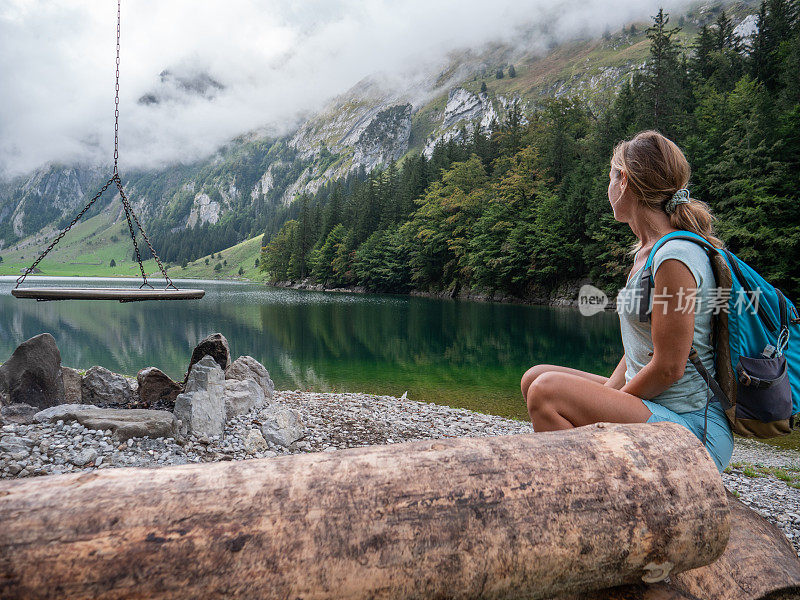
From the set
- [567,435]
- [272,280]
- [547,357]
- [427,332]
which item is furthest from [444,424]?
[272,280]

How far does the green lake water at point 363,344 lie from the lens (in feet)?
41.0

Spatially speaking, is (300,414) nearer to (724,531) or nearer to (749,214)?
(724,531)

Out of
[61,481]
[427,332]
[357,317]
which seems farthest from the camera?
[357,317]

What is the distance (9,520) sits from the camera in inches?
53.2

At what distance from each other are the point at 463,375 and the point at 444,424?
5.47 metres

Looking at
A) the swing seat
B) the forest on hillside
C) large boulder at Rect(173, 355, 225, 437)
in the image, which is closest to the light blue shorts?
large boulder at Rect(173, 355, 225, 437)

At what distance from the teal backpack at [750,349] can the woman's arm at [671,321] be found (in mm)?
107

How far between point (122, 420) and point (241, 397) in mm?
1666

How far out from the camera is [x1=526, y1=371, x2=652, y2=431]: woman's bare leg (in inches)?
86.7

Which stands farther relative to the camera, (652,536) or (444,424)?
(444,424)

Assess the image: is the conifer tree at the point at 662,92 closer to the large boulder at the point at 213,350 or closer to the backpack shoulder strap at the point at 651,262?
the large boulder at the point at 213,350

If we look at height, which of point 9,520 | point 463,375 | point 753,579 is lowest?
point 463,375

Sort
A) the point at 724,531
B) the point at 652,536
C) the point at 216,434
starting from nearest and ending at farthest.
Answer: the point at 652,536, the point at 724,531, the point at 216,434

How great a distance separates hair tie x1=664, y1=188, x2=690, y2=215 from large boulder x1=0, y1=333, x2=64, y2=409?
25.8ft
